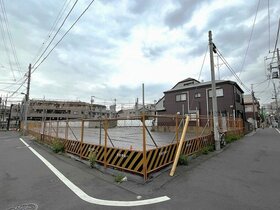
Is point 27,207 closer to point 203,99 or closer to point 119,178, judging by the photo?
point 119,178

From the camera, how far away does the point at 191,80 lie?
32750mm

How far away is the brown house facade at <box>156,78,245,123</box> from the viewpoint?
23.8 m

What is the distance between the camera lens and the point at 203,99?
26109mm

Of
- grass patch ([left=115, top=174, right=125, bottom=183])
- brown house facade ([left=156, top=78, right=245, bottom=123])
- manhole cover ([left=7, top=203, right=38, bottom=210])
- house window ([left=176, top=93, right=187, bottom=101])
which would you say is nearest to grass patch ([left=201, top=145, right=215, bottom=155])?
grass patch ([left=115, top=174, right=125, bottom=183])

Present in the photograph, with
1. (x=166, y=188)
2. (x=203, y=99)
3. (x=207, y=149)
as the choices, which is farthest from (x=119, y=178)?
(x=203, y=99)

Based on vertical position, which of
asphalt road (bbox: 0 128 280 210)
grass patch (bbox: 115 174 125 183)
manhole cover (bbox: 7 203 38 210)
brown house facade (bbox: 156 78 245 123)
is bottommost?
manhole cover (bbox: 7 203 38 210)

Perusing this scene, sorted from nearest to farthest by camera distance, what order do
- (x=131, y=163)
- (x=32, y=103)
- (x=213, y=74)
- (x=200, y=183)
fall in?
(x=200, y=183) < (x=131, y=163) < (x=213, y=74) < (x=32, y=103)

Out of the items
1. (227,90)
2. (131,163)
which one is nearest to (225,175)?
(131,163)

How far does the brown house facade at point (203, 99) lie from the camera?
23766 mm

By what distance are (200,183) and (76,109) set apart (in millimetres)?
70308

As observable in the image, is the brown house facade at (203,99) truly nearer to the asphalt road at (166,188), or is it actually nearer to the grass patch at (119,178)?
the asphalt road at (166,188)

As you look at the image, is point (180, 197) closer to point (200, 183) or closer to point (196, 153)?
point (200, 183)

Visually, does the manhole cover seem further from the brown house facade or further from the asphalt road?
the brown house facade

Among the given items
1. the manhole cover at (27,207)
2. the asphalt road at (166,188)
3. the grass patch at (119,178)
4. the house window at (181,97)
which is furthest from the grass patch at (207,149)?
the house window at (181,97)
